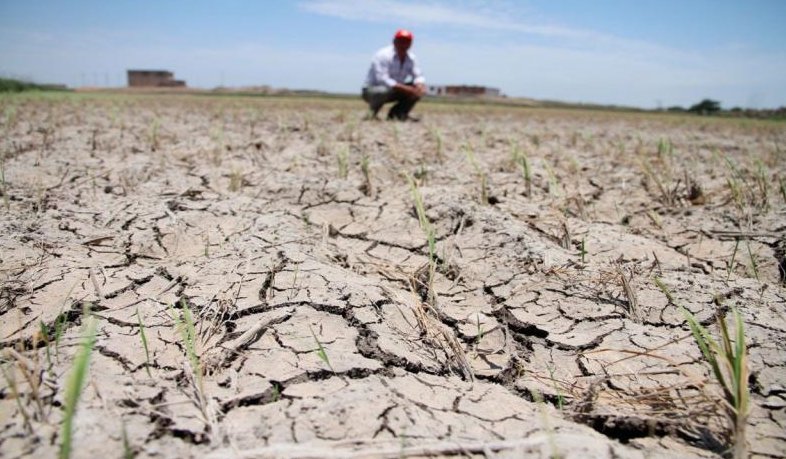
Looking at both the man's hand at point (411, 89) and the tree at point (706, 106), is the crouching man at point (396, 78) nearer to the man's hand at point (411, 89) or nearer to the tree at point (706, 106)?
the man's hand at point (411, 89)

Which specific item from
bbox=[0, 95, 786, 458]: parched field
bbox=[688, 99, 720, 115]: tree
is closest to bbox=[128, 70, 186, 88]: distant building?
bbox=[688, 99, 720, 115]: tree

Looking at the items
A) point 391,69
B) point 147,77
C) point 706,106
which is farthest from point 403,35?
point 147,77

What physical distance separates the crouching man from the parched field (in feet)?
11.4

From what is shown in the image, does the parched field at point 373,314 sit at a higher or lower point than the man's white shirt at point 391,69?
lower

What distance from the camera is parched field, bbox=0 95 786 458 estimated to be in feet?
2.87

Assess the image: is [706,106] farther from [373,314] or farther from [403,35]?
[373,314]

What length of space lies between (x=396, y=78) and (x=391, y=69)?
0.45ft

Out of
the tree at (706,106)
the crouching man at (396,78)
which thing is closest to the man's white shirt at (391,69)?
the crouching man at (396,78)

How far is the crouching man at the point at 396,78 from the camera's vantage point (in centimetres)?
589

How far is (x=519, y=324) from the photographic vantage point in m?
1.40

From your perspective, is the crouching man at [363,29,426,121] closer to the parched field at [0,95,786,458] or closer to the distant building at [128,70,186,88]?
the parched field at [0,95,786,458]

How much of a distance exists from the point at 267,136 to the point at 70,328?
3.36 m

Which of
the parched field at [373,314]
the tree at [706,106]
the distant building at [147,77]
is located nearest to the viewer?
the parched field at [373,314]

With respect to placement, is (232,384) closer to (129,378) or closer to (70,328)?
(129,378)
